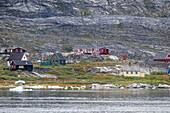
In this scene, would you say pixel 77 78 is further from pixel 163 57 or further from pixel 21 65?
pixel 163 57

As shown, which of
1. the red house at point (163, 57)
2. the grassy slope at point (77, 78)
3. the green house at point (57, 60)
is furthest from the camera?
the red house at point (163, 57)

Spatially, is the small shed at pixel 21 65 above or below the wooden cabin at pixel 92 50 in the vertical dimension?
below

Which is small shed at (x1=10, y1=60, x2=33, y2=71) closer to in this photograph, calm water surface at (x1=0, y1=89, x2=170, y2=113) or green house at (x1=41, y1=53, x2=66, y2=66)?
green house at (x1=41, y1=53, x2=66, y2=66)

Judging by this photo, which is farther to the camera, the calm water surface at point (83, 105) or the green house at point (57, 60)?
the green house at point (57, 60)

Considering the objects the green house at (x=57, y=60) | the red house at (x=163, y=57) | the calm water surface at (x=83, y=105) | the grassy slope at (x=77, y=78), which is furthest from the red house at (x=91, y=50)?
the calm water surface at (x=83, y=105)

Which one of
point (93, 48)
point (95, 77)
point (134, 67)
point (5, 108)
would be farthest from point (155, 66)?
point (5, 108)

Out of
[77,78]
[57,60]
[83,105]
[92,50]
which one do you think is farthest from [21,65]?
[92,50]

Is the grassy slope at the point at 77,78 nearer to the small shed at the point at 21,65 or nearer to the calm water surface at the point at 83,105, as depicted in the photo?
the small shed at the point at 21,65

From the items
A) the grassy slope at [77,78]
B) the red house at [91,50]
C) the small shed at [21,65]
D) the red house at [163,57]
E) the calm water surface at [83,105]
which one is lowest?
the calm water surface at [83,105]

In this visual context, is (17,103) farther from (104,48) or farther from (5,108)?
(104,48)

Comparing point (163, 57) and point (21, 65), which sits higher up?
point (163, 57)

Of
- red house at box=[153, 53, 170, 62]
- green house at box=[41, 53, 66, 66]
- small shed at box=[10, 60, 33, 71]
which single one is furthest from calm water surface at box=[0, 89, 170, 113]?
red house at box=[153, 53, 170, 62]
